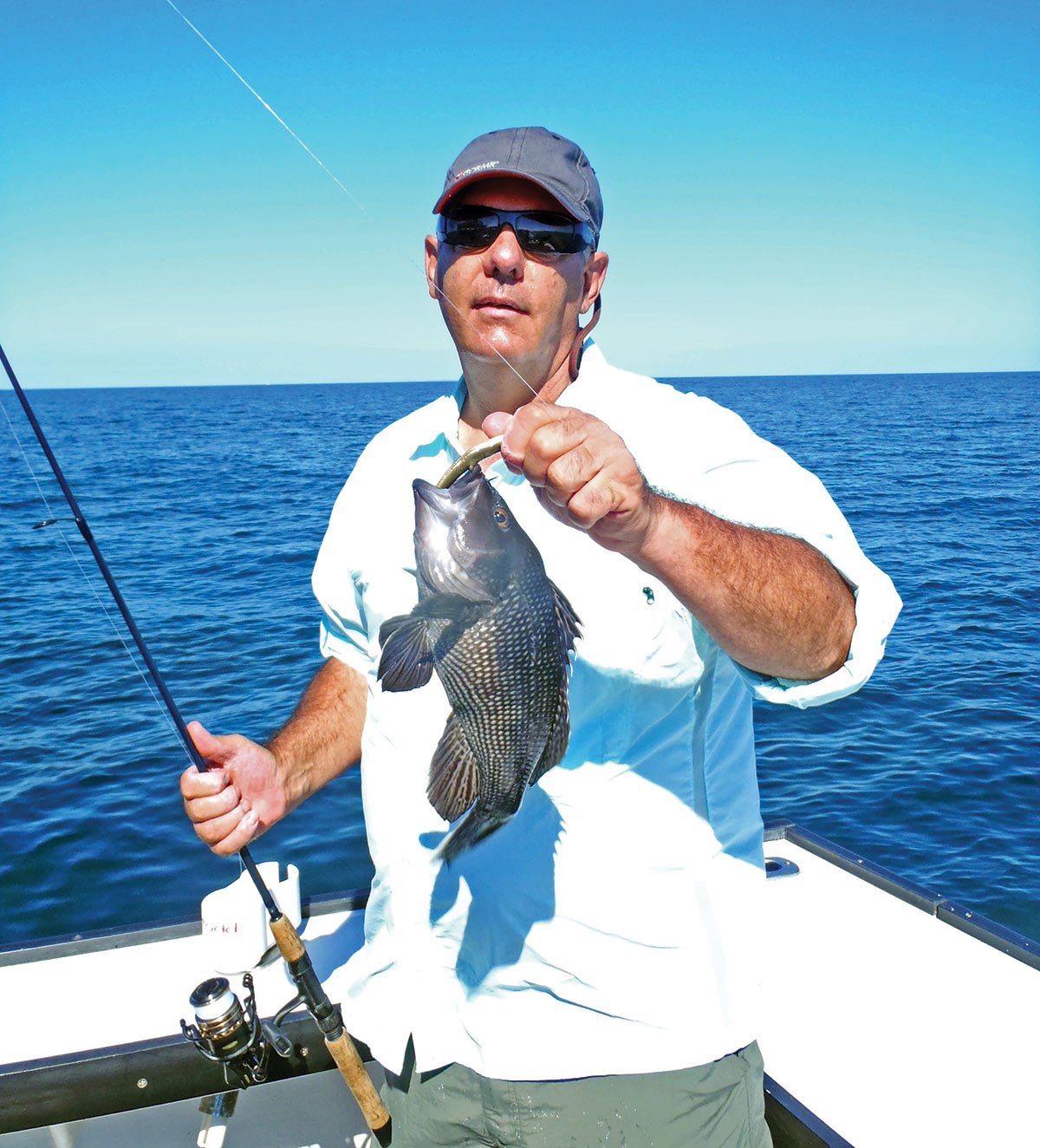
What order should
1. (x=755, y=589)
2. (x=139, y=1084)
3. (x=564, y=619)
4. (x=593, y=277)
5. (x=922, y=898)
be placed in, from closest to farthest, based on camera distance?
(x=755, y=589) < (x=564, y=619) < (x=593, y=277) < (x=139, y=1084) < (x=922, y=898)

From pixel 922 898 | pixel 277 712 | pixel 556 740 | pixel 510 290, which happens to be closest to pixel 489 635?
pixel 556 740

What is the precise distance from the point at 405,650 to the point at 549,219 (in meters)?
1.27

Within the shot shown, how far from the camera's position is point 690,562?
6.19ft

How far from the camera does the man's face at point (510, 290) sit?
2.57 meters

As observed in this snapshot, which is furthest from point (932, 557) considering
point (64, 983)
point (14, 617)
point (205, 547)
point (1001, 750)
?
point (64, 983)

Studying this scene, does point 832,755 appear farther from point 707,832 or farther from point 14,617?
point 14,617

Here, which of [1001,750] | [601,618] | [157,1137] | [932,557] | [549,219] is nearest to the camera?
[601,618]

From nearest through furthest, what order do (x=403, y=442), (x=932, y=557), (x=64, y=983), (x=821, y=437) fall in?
(x=403, y=442) < (x=64, y=983) < (x=932, y=557) < (x=821, y=437)

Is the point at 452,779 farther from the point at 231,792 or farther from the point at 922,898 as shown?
the point at 922,898

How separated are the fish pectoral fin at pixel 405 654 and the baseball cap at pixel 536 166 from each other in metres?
1.22

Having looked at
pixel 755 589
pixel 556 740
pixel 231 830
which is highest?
pixel 755 589

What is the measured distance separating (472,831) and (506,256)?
1437 mm

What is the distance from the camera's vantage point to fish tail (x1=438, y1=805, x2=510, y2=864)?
6.81 feet

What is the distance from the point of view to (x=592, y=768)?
2350mm
